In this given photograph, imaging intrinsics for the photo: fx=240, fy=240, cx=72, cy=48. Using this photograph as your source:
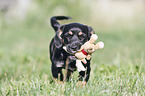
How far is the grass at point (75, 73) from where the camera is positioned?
2.68 m

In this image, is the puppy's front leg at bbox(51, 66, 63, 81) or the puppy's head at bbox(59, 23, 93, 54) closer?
the puppy's head at bbox(59, 23, 93, 54)

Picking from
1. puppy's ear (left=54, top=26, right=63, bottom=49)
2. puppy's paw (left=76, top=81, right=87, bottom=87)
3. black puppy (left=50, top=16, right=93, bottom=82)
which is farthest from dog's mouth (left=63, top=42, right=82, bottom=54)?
puppy's paw (left=76, top=81, right=87, bottom=87)

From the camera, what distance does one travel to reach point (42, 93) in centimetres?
261

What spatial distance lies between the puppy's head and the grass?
0.43 m

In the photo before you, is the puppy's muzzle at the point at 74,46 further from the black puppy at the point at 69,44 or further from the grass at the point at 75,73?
the grass at the point at 75,73

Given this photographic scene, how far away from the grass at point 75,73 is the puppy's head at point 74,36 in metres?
0.43

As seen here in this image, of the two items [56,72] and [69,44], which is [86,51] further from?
[56,72]

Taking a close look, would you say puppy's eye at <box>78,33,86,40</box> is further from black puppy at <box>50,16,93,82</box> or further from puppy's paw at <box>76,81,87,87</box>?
puppy's paw at <box>76,81,87,87</box>

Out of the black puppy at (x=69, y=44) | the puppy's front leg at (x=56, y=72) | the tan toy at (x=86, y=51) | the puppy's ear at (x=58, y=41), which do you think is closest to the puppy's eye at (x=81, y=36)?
the black puppy at (x=69, y=44)

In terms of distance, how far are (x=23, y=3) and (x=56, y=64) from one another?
1349 centimetres

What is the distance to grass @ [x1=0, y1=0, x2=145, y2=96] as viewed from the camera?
2682 mm

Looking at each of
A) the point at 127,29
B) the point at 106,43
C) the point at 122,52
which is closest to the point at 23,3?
the point at 127,29

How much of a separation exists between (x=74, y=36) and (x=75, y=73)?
4.01 ft

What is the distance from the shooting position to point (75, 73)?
152 inches
